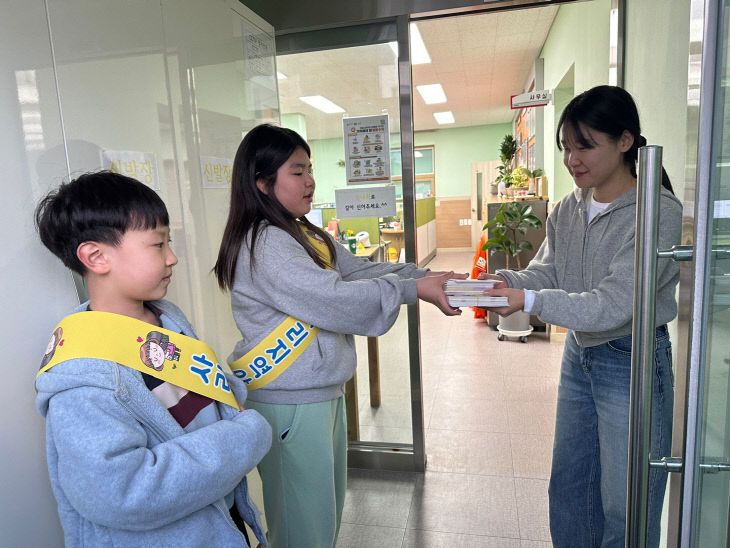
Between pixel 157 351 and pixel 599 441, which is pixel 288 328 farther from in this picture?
pixel 599 441

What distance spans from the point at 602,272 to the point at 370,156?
1.21 m

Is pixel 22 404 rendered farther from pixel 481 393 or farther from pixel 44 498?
pixel 481 393

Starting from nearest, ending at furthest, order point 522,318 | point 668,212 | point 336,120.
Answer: point 668,212 → point 336,120 → point 522,318

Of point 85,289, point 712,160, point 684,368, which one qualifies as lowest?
point 684,368

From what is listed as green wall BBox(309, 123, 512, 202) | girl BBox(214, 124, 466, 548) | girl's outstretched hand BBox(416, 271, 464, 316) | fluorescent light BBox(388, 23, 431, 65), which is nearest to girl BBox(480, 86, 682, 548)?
girl's outstretched hand BBox(416, 271, 464, 316)

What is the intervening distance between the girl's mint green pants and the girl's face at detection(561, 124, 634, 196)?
959 millimetres

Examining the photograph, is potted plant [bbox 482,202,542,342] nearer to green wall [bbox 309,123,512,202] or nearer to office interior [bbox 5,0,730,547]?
office interior [bbox 5,0,730,547]

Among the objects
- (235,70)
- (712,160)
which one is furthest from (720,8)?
(235,70)

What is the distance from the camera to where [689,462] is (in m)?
0.71

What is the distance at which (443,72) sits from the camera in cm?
676

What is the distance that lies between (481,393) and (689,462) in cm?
273

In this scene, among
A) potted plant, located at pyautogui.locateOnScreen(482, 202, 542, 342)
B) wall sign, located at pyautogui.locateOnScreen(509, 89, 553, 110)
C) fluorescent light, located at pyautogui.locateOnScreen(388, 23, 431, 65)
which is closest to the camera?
wall sign, located at pyautogui.locateOnScreen(509, 89, 553, 110)

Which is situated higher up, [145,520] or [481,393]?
[145,520]

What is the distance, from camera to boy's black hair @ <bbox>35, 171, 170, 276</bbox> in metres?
0.84
